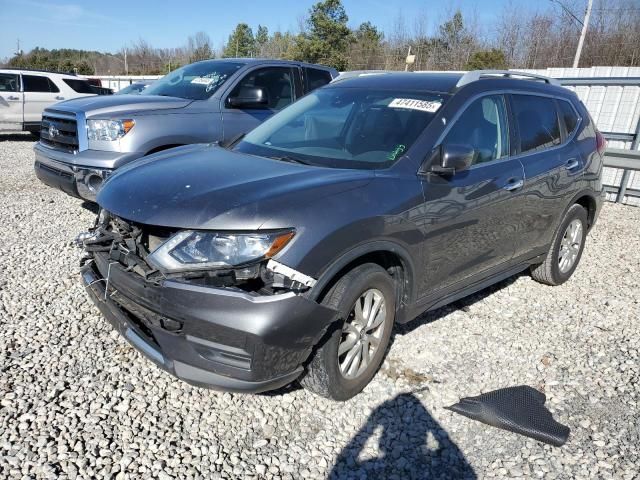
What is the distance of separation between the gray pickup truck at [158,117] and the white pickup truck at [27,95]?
731 centimetres

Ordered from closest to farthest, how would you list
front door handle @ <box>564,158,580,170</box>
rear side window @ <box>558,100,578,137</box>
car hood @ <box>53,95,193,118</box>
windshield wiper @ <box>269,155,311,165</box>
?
windshield wiper @ <box>269,155,311,165</box>
front door handle @ <box>564,158,580,170</box>
rear side window @ <box>558,100,578,137</box>
car hood @ <box>53,95,193,118</box>

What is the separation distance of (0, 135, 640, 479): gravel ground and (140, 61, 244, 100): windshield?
2909 millimetres

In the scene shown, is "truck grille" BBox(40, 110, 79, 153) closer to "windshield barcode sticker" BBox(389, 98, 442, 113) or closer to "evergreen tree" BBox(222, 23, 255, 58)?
"windshield barcode sticker" BBox(389, 98, 442, 113)

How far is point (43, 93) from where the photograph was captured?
12.6 metres

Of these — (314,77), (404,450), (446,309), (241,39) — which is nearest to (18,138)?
(314,77)

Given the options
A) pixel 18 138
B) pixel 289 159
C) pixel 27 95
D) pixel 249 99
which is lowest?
pixel 18 138

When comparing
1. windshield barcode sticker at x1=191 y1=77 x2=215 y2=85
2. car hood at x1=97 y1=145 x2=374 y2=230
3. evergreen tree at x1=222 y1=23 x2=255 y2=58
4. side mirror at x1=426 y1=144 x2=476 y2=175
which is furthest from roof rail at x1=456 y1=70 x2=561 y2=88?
evergreen tree at x1=222 y1=23 x2=255 y2=58

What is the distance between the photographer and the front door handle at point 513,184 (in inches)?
146

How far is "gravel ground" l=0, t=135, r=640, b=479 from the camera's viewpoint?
8.21 ft

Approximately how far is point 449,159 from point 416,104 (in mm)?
618

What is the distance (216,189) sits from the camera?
8.69 ft

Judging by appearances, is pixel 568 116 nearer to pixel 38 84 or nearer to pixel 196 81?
pixel 196 81

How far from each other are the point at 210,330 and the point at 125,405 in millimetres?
909

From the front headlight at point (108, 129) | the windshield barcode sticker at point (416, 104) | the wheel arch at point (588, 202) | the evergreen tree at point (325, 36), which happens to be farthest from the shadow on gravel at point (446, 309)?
the evergreen tree at point (325, 36)
